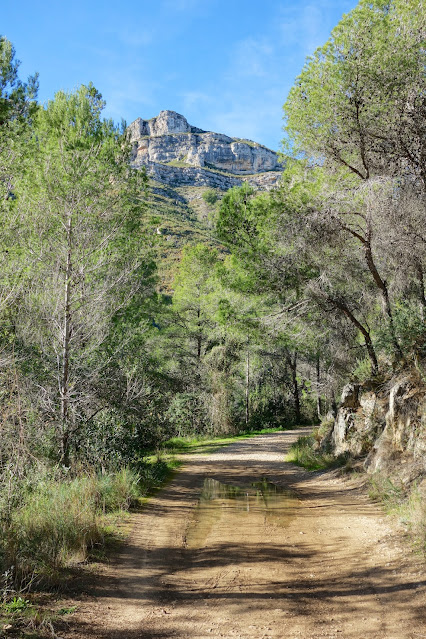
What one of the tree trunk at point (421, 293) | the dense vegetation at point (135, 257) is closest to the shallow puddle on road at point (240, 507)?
the dense vegetation at point (135, 257)

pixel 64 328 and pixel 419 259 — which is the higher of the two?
pixel 419 259

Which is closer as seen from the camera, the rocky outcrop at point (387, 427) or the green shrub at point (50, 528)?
the green shrub at point (50, 528)

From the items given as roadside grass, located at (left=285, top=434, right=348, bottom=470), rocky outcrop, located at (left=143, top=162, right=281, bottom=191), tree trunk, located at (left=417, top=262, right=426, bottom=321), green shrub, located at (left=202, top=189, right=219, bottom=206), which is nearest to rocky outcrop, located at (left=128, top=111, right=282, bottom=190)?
rocky outcrop, located at (left=143, top=162, right=281, bottom=191)

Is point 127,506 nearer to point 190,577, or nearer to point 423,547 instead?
point 190,577

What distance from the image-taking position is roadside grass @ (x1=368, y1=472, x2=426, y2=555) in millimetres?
5293

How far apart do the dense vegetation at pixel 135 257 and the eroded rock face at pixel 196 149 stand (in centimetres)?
15296

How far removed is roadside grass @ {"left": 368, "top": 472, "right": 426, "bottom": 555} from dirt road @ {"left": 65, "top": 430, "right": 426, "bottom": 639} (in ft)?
0.72

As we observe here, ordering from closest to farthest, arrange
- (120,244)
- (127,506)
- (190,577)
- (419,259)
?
(190,577)
(127,506)
(419,259)
(120,244)

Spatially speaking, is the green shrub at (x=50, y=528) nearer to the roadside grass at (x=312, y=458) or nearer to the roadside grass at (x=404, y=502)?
the roadside grass at (x=404, y=502)

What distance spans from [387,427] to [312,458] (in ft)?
13.3

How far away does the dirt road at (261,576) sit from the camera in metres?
3.72

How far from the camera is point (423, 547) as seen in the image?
499 cm

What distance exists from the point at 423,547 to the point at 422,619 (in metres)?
1.47

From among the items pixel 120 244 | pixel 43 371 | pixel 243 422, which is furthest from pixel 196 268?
pixel 43 371
